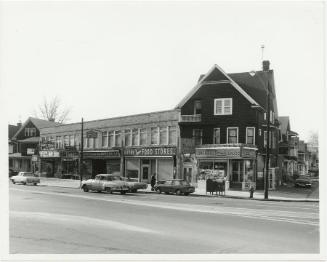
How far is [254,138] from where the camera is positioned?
36344mm

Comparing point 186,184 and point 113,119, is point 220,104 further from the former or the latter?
point 113,119

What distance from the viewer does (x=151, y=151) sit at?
1646 inches

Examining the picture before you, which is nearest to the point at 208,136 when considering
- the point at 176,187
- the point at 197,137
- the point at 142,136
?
the point at 197,137

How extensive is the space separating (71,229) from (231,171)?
82.3ft

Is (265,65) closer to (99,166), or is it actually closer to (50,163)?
(99,166)

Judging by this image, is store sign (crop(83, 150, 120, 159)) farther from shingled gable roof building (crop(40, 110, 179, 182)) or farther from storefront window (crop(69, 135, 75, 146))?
storefront window (crop(69, 135, 75, 146))

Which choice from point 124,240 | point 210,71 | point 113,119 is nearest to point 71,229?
point 124,240

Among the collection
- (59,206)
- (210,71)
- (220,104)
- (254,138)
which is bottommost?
(59,206)

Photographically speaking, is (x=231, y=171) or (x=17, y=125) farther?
(x=17, y=125)

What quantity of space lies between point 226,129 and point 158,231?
25.8m

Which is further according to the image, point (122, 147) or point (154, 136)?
point (122, 147)
